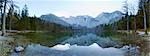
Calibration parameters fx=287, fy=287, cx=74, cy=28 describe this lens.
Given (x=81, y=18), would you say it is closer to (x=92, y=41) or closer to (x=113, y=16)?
(x=113, y=16)

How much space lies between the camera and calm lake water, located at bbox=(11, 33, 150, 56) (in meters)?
11.7

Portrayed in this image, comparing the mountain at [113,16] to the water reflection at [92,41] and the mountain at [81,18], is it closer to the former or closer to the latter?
the mountain at [81,18]

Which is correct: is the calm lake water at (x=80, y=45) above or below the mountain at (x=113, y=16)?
below

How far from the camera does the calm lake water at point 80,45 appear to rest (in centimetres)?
1166

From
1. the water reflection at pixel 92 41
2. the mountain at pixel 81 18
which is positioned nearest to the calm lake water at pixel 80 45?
the water reflection at pixel 92 41

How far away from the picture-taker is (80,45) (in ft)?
42.4

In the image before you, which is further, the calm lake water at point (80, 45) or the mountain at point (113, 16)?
the mountain at point (113, 16)

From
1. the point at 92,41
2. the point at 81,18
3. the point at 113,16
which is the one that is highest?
the point at 113,16

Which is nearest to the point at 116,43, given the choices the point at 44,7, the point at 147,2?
the point at 44,7

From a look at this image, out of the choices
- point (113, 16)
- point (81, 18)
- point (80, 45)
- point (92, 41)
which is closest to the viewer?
point (80, 45)

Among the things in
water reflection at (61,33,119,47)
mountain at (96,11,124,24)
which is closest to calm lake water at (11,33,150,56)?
water reflection at (61,33,119,47)

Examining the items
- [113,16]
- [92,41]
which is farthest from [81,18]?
[92,41]

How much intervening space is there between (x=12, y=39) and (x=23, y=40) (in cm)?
52

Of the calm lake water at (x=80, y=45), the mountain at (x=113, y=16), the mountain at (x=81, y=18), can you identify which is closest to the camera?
the calm lake water at (x=80, y=45)
